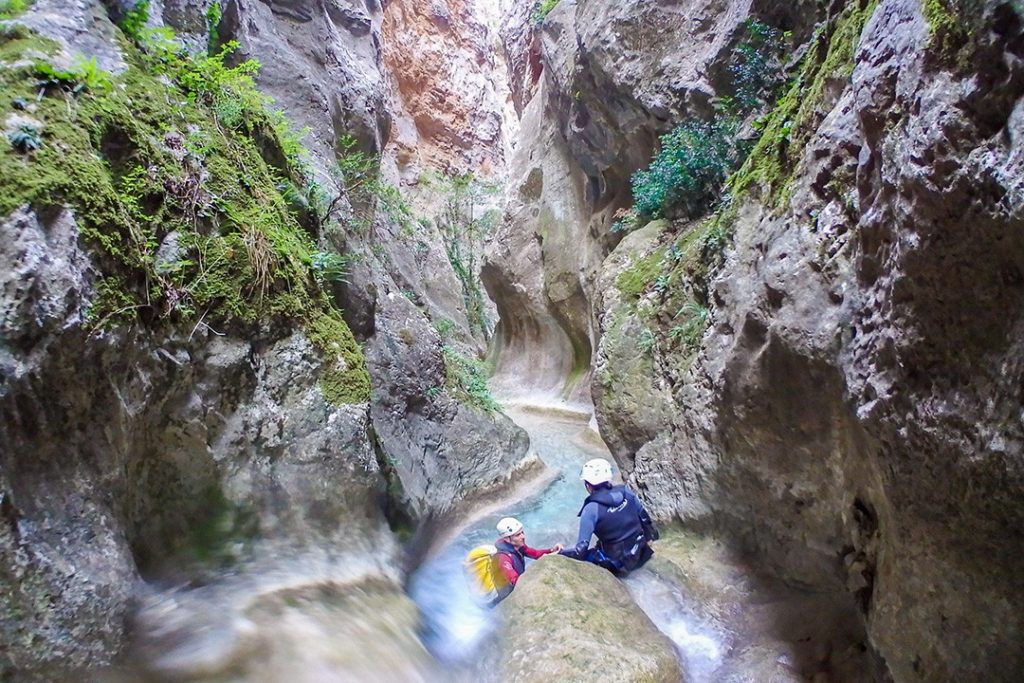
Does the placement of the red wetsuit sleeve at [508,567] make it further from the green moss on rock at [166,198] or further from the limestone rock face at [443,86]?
the limestone rock face at [443,86]

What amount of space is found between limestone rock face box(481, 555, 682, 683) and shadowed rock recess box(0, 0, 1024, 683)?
3 cm

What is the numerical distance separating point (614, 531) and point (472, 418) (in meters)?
3.94

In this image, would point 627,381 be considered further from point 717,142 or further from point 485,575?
point 717,142

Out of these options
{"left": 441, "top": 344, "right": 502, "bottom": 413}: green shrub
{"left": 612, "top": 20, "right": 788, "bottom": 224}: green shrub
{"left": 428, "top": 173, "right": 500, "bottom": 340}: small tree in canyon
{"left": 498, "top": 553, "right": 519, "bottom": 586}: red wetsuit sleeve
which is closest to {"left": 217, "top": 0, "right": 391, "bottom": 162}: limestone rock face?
{"left": 441, "top": 344, "right": 502, "bottom": 413}: green shrub

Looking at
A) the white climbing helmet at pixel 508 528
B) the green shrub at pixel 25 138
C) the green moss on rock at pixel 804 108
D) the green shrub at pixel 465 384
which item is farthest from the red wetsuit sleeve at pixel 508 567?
the green shrub at pixel 25 138

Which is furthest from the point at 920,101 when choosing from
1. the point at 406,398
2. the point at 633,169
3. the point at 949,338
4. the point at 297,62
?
the point at 297,62

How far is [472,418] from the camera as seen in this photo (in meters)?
9.27

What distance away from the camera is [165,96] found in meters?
5.35

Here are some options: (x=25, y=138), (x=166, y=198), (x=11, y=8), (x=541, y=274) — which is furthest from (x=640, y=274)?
(x=541, y=274)

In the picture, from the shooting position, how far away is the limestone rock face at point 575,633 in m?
4.13

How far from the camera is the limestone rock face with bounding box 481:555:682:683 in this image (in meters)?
4.13

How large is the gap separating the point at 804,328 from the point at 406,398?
5378mm

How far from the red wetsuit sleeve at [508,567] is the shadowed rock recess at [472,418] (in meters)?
0.83

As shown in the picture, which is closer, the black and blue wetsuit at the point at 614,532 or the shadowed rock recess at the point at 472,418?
the shadowed rock recess at the point at 472,418
